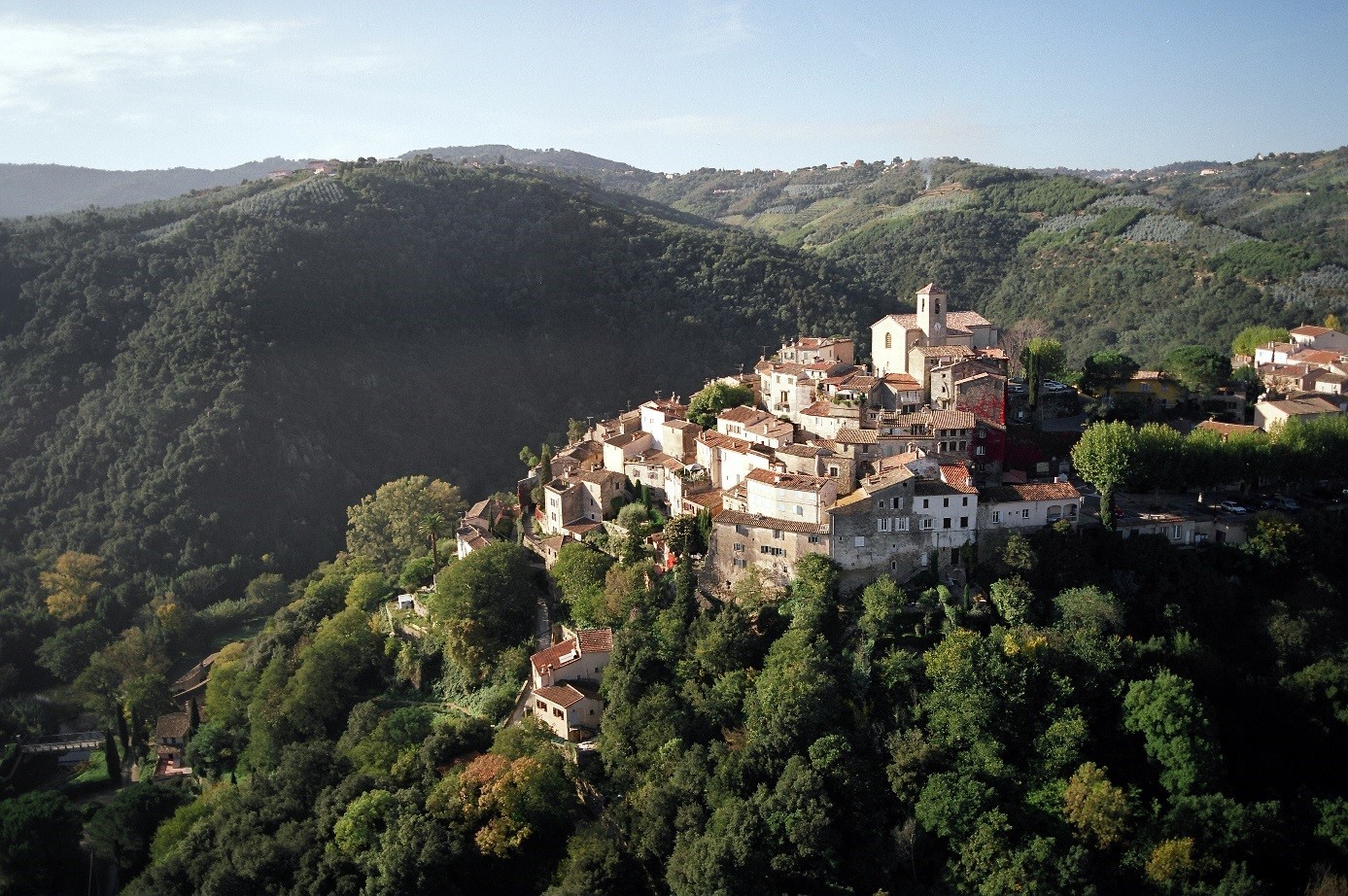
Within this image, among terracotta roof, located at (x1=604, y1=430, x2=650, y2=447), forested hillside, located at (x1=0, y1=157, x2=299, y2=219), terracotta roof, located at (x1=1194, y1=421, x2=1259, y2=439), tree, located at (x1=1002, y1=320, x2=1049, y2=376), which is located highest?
forested hillside, located at (x1=0, y1=157, x2=299, y2=219)

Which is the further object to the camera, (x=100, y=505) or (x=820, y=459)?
(x=100, y=505)

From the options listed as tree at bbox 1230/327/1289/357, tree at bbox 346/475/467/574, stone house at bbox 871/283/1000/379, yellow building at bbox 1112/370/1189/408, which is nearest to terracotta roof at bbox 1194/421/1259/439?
yellow building at bbox 1112/370/1189/408

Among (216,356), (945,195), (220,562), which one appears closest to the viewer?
(220,562)

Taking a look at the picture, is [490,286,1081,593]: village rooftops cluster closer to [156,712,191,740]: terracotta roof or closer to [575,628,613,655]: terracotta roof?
[575,628,613,655]: terracotta roof

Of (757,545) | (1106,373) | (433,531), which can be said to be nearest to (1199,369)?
(1106,373)

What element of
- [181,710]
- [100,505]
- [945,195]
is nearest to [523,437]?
[100,505]

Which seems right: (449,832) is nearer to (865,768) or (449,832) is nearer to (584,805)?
(584,805)

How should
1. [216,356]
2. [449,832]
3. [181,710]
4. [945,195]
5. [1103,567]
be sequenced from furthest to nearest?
1. [945,195]
2. [216,356]
3. [181,710]
4. [1103,567]
5. [449,832]
